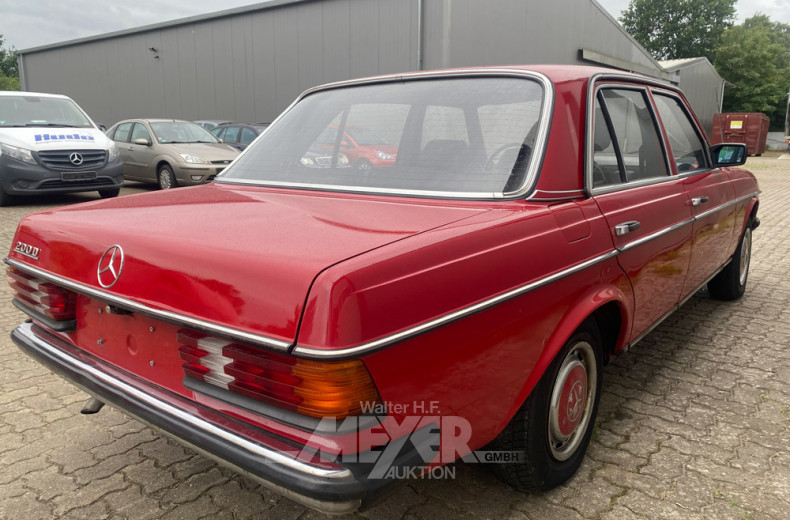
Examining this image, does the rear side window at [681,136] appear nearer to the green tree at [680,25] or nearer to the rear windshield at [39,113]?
the rear windshield at [39,113]

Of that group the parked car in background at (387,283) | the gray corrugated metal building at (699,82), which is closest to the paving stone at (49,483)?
Answer: the parked car in background at (387,283)

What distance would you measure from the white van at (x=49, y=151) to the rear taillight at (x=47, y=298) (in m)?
7.76

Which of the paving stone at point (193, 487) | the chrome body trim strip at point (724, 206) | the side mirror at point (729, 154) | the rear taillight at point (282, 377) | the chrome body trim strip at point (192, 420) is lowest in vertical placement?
the paving stone at point (193, 487)

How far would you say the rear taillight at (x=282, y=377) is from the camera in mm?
1478

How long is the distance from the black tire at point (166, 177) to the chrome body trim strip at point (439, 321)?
1014 centimetres

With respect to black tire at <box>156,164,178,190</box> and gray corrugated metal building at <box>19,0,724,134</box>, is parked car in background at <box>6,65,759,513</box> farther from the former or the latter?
gray corrugated metal building at <box>19,0,724,134</box>

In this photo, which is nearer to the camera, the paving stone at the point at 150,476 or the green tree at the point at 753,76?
the paving stone at the point at 150,476

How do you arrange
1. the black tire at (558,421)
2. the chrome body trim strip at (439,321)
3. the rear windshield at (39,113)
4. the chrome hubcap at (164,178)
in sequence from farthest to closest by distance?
the chrome hubcap at (164,178) < the rear windshield at (39,113) < the black tire at (558,421) < the chrome body trim strip at (439,321)

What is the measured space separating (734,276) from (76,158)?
9.11 meters

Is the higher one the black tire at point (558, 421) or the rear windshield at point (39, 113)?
the rear windshield at point (39, 113)

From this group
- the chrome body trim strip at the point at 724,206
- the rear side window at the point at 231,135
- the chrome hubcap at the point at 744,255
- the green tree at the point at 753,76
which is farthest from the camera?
the green tree at the point at 753,76

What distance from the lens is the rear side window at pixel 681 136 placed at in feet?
11.0

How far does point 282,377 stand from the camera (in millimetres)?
1555

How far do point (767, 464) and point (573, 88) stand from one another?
1.82 metres
